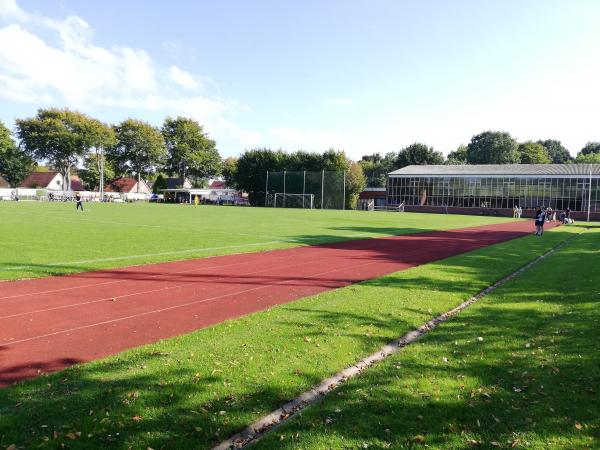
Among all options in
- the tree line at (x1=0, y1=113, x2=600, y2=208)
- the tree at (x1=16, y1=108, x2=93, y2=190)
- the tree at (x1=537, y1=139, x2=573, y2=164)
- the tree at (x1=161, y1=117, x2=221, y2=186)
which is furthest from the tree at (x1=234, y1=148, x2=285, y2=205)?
the tree at (x1=537, y1=139, x2=573, y2=164)

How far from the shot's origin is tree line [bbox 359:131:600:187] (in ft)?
351

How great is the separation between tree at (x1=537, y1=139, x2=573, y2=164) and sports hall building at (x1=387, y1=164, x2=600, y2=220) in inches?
2811

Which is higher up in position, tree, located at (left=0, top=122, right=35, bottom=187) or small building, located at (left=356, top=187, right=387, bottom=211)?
tree, located at (left=0, top=122, right=35, bottom=187)

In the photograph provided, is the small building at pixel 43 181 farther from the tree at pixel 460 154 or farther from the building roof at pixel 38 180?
the tree at pixel 460 154

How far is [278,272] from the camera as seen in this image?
1284cm

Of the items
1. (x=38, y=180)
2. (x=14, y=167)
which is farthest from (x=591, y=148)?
(x=14, y=167)

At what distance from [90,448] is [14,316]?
16.4ft

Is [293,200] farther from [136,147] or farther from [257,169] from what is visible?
[136,147]

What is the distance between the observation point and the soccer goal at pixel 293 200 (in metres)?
78.9

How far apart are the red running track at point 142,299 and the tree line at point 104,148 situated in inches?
3138

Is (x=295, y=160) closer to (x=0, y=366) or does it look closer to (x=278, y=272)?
(x=278, y=272)

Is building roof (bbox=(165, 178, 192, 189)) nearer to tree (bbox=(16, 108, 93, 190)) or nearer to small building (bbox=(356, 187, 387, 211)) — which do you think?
tree (bbox=(16, 108, 93, 190))

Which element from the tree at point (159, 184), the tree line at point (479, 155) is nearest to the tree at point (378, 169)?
the tree line at point (479, 155)

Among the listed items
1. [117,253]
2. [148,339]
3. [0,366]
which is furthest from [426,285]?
[117,253]
